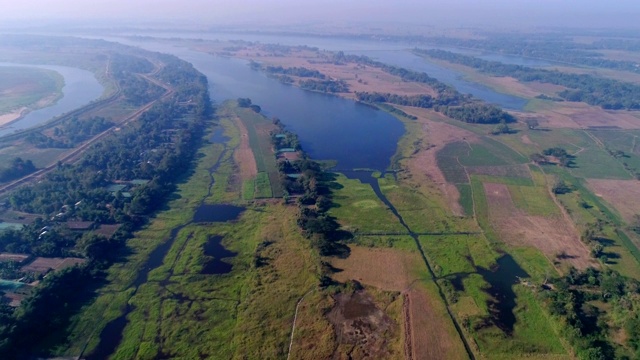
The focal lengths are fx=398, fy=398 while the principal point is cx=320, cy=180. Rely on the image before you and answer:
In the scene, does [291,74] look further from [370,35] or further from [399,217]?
[370,35]

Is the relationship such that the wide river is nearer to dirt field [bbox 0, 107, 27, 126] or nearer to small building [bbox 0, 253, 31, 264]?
small building [bbox 0, 253, 31, 264]

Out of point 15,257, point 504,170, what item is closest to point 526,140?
point 504,170

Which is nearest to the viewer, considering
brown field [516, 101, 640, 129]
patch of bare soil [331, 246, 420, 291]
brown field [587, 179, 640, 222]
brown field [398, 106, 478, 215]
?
patch of bare soil [331, 246, 420, 291]

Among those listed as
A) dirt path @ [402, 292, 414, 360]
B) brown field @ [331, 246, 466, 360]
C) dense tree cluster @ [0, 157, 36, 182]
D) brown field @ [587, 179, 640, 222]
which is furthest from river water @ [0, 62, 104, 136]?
brown field @ [587, 179, 640, 222]

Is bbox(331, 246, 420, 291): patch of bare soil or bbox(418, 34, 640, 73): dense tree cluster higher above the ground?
bbox(418, 34, 640, 73): dense tree cluster

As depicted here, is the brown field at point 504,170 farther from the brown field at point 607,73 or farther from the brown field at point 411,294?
the brown field at point 607,73

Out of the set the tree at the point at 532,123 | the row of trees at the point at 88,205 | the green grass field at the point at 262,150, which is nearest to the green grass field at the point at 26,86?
the row of trees at the point at 88,205

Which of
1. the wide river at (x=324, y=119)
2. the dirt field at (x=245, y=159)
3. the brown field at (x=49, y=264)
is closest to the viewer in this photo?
the brown field at (x=49, y=264)
